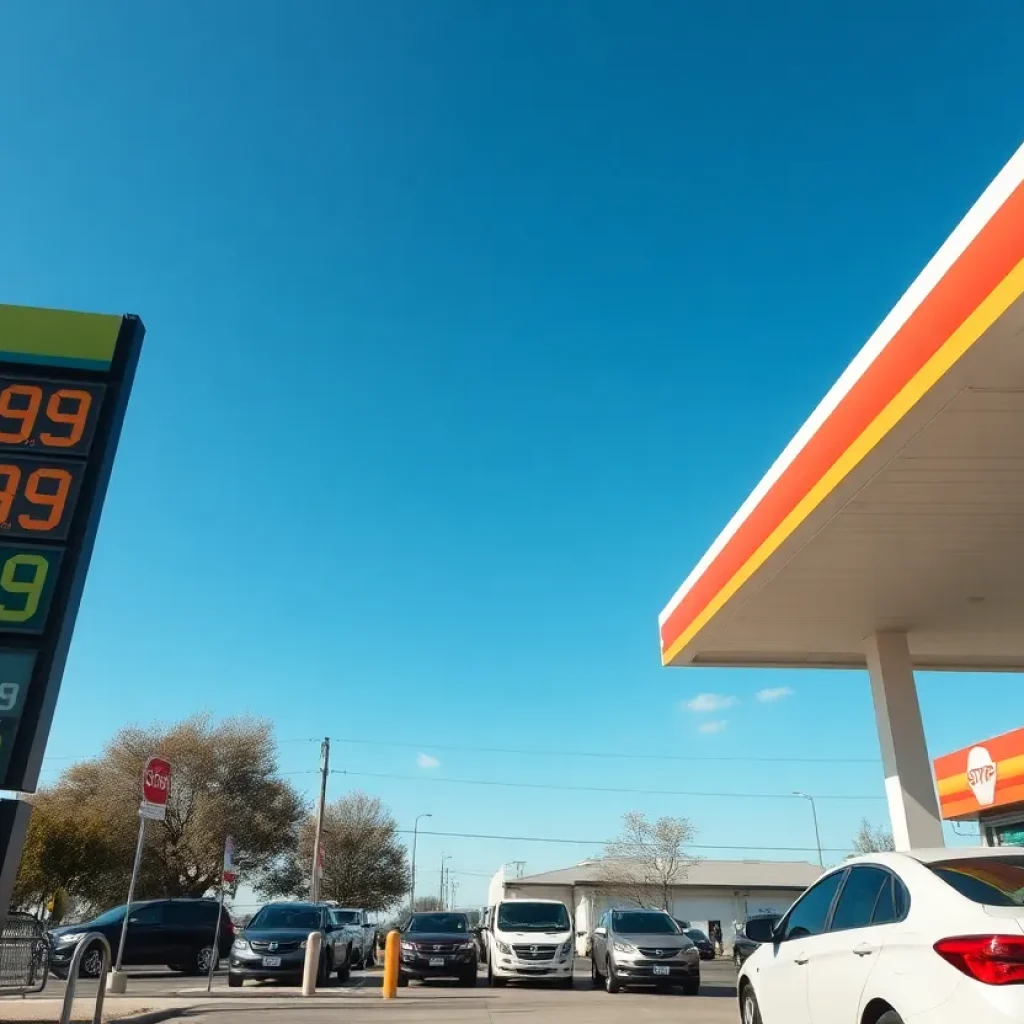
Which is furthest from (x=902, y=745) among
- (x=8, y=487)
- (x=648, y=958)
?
(x=8, y=487)

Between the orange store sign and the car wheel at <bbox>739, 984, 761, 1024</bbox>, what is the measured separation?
16.3 metres

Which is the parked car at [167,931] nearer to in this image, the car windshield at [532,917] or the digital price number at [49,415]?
the car windshield at [532,917]

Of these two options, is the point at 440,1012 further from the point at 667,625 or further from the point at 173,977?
the point at 173,977

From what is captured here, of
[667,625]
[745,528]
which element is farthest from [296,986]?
[745,528]

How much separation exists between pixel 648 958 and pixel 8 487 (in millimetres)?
13511

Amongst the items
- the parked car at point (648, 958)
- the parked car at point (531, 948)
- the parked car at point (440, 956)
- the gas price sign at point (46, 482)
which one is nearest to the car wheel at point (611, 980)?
the parked car at point (648, 958)

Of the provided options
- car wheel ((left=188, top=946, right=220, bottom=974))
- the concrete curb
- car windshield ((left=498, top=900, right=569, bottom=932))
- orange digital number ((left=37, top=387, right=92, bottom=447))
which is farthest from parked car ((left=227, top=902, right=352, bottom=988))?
orange digital number ((left=37, top=387, right=92, bottom=447))

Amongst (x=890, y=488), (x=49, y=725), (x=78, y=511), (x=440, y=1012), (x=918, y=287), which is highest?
(x=918, y=287)

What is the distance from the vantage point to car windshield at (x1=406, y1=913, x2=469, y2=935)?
767 inches

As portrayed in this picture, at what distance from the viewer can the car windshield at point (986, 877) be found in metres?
4.57

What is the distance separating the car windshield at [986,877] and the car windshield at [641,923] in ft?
44.7

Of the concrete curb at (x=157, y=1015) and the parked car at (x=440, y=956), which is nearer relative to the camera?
the concrete curb at (x=157, y=1015)

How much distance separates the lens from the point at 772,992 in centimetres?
657

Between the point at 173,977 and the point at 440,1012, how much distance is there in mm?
10308
